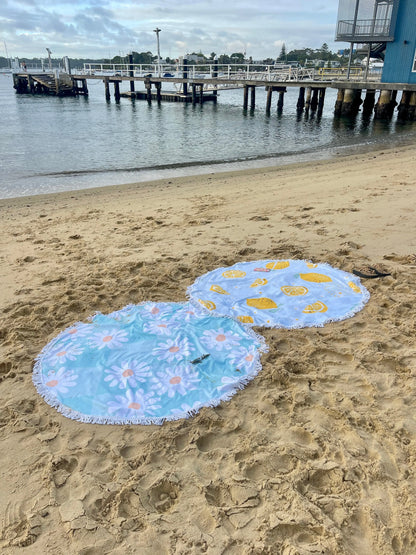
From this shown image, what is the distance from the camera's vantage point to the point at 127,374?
2.58 metres

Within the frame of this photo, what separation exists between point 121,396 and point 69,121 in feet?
74.9

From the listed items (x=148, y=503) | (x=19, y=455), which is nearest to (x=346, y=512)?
(x=148, y=503)

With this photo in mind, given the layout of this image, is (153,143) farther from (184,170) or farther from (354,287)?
(354,287)

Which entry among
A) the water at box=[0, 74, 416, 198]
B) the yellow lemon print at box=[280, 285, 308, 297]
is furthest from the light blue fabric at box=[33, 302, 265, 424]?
the water at box=[0, 74, 416, 198]

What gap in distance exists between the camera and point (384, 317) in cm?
313

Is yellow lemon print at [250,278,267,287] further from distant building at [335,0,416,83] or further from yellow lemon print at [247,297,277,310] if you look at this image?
distant building at [335,0,416,83]

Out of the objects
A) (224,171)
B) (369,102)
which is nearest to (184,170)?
(224,171)

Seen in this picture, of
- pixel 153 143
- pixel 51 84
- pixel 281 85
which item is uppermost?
pixel 281 85

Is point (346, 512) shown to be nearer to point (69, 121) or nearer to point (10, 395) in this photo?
point (10, 395)

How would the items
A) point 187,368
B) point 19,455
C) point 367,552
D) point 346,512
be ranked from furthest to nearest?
point 187,368 → point 19,455 → point 346,512 → point 367,552

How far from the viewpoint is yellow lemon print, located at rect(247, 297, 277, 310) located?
11.1 feet

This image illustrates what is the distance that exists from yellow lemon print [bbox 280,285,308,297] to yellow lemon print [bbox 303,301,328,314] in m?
0.21

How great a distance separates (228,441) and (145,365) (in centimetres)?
82

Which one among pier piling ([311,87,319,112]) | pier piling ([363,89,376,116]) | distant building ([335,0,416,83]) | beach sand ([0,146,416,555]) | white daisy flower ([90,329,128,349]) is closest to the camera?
beach sand ([0,146,416,555])
